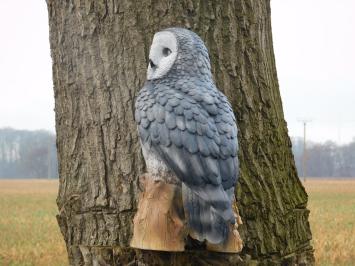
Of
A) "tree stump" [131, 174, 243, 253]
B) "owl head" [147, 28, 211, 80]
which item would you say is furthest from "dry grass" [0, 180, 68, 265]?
"owl head" [147, 28, 211, 80]

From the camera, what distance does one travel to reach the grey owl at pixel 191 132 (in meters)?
2.56

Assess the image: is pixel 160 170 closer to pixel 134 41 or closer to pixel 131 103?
pixel 131 103

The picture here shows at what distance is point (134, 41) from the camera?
3270 mm

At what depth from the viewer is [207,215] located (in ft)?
8.40

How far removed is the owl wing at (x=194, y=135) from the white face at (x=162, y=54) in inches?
4.6

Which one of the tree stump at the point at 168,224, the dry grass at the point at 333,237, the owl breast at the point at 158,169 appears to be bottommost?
the dry grass at the point at 333,237

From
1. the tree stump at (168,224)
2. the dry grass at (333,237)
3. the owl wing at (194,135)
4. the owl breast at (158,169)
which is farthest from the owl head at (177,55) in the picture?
the dry grass at (333,237)

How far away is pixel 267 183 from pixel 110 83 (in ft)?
3.87

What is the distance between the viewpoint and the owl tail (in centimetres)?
254

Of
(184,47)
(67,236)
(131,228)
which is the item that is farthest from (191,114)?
(67,236)

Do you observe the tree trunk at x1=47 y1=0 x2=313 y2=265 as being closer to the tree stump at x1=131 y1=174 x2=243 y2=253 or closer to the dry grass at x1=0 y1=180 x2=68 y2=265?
the tree stump at x1=131 y1=174 x2=243 y2=253

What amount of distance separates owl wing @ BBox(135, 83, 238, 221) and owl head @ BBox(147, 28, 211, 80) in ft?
0.37

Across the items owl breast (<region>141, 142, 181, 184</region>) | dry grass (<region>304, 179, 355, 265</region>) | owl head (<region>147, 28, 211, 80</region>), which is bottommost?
dry grass (<region>304, 179, 355, 265</region>)

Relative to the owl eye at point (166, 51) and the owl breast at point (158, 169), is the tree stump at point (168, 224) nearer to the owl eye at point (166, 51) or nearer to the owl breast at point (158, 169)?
the owl breast at point (158, 169)
